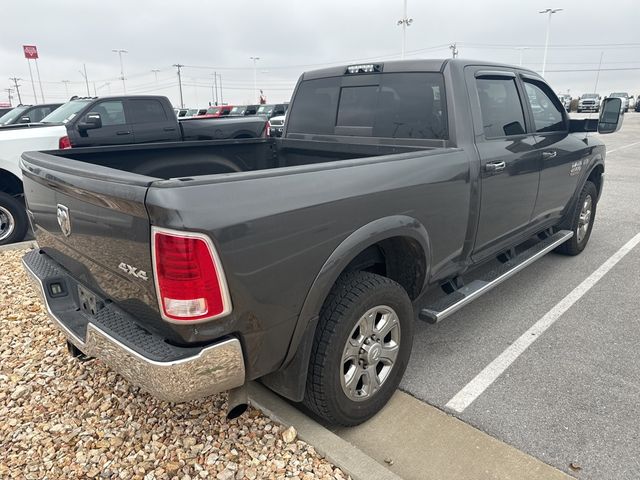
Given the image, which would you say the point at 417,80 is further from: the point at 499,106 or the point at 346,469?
the point at 346,469

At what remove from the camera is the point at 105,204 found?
6.46ft

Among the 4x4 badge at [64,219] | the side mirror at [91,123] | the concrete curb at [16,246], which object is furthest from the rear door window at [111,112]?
the 4x4 badge at [64,219]

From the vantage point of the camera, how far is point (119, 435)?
2527mm

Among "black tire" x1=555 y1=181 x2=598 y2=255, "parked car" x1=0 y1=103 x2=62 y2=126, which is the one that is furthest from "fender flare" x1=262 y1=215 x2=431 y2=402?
"parked car" x1=0 y1=103 x2=62 y2=126

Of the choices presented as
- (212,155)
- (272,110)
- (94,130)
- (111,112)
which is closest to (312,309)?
(212,155)

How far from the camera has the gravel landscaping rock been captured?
2.30 metres

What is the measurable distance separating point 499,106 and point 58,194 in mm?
3015

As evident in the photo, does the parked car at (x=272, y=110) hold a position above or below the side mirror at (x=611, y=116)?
below

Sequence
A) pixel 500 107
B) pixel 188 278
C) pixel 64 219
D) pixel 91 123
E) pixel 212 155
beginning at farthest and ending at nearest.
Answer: pixel 91 123 < pixel 212 155 < pixel 500 107 < pixel 64 219 < pixel 188 278

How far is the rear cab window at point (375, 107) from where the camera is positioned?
3223mm

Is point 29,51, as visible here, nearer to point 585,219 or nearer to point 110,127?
point 110,127

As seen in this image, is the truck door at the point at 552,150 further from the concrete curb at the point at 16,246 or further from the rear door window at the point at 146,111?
the rear door window at the point at 146,111

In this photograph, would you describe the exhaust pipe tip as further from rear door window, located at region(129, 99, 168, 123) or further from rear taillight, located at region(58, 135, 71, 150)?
rear door window, located at region(129, 99, 168, 123)

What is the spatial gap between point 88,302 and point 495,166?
2.63 metres
